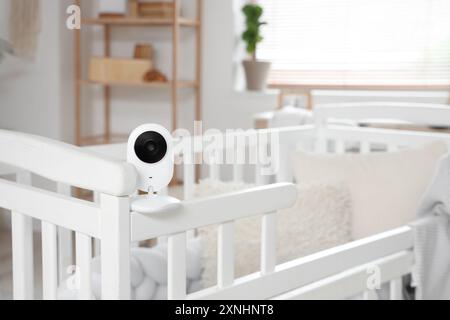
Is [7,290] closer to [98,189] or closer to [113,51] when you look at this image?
[98,189]

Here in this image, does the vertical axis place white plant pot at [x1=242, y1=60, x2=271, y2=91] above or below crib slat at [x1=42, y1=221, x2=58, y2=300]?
above

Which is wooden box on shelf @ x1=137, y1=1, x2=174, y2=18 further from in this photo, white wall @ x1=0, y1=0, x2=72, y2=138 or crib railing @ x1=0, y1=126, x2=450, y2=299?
crib railing @ x1=0, y1=126, x2=450, y2=299

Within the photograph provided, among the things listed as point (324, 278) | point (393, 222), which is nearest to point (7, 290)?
point (324, 278)

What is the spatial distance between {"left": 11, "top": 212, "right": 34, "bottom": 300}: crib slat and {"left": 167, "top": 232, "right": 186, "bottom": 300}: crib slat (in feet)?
0.48

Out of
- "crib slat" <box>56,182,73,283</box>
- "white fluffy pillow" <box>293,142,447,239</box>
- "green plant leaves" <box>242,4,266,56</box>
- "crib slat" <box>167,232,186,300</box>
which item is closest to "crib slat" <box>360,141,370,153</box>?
"white fluffy pillow" <box>293,142,447,239</box>

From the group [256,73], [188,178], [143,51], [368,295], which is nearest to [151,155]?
[368,295]

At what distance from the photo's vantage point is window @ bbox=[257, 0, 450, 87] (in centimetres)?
252

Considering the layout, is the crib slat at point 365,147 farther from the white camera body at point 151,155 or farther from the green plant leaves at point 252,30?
the white camera body at point 151,155

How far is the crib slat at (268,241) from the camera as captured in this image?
0.85m

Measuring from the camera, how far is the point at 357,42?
2643 mm

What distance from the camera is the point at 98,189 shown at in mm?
632

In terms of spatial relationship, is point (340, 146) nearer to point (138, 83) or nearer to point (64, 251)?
point (64, 251)

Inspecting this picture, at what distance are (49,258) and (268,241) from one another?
0.93 ft

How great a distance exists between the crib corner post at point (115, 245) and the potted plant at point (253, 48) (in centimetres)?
201
